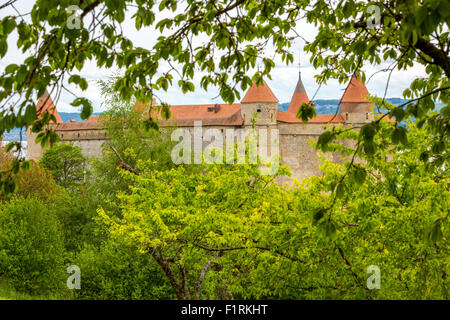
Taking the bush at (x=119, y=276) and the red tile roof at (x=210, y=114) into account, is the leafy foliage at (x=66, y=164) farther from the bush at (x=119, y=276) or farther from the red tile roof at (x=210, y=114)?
the bush at (x=119, y=276)

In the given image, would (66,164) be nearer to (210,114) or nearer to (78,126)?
(78,126)

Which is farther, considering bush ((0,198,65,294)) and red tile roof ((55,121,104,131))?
red tile roof ((55,121,104,131))

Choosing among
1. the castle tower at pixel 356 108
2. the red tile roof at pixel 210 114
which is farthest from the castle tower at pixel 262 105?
the castle tower at pixel 356 108

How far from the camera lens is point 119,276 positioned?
18.1 meters

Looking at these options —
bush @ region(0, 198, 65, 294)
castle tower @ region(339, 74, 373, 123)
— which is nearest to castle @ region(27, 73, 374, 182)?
castle tower @ region(339, 74, 373, 123)

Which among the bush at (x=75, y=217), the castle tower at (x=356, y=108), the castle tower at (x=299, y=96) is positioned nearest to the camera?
the bush at (x=75, y=217)

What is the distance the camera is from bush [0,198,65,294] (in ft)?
61.2

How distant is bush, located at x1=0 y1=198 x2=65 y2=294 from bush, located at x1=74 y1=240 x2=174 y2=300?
1.14 metres

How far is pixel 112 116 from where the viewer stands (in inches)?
1035

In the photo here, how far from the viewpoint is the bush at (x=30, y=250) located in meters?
18.6

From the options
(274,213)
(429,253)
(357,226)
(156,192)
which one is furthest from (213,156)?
(429,253)

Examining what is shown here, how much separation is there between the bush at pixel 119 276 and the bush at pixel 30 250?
1138 millimetres

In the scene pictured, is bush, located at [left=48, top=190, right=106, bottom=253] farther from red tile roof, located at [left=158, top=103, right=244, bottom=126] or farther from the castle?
the castle

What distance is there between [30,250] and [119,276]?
415 cm
